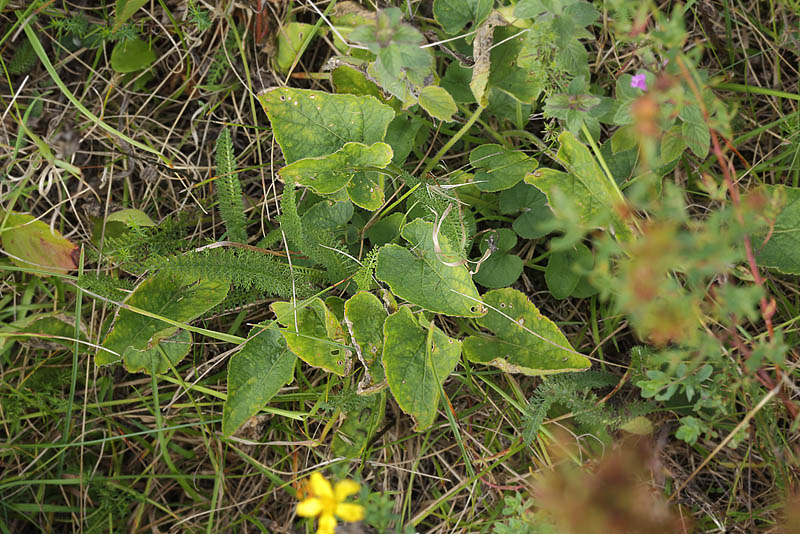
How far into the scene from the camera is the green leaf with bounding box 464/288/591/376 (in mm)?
1882

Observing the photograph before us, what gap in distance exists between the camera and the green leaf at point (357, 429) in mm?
2127

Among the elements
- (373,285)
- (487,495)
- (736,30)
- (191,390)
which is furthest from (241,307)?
(736,30)

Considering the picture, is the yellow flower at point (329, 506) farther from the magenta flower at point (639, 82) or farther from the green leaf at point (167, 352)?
the magenta flower at point (639, 82)

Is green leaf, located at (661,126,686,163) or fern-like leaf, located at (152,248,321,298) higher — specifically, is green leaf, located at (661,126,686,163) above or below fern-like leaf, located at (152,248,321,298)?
above

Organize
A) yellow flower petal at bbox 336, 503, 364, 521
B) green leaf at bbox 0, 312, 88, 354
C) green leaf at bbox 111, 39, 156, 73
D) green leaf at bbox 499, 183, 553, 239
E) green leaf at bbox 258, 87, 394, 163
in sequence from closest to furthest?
yellow flower petal at bbox 336, 503, 364, 521 → green leaf at bbox 258, 87, 394, 163 → green leaf at bbox 499, 183, 553, 239 → green leaf at bbox 0, 312, 88, 354 → green leaf at bbox 111, 39, 156, 73

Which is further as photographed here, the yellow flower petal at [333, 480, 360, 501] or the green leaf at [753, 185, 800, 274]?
the green leaf at [753, 185, 800, 274]

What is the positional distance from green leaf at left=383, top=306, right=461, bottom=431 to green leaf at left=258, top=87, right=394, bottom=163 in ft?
2.14

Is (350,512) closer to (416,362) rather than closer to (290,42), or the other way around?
(416,362)

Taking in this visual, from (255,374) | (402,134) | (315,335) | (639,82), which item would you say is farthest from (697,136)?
(255,374)

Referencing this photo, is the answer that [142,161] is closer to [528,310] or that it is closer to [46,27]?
[46,27]

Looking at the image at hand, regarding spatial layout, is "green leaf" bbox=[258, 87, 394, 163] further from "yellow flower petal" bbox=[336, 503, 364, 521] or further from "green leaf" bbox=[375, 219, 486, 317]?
"yellow flower petal" bbox=[336, 503, 364, 521]

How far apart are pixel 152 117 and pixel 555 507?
235 cm

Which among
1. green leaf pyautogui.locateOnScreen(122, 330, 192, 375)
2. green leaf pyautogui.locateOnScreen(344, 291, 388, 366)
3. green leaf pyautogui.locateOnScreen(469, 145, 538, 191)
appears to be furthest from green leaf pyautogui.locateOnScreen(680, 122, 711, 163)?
green leaf pyautogui.locateOnScreen(122, 330, 192, 375)

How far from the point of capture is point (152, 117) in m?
2.62
